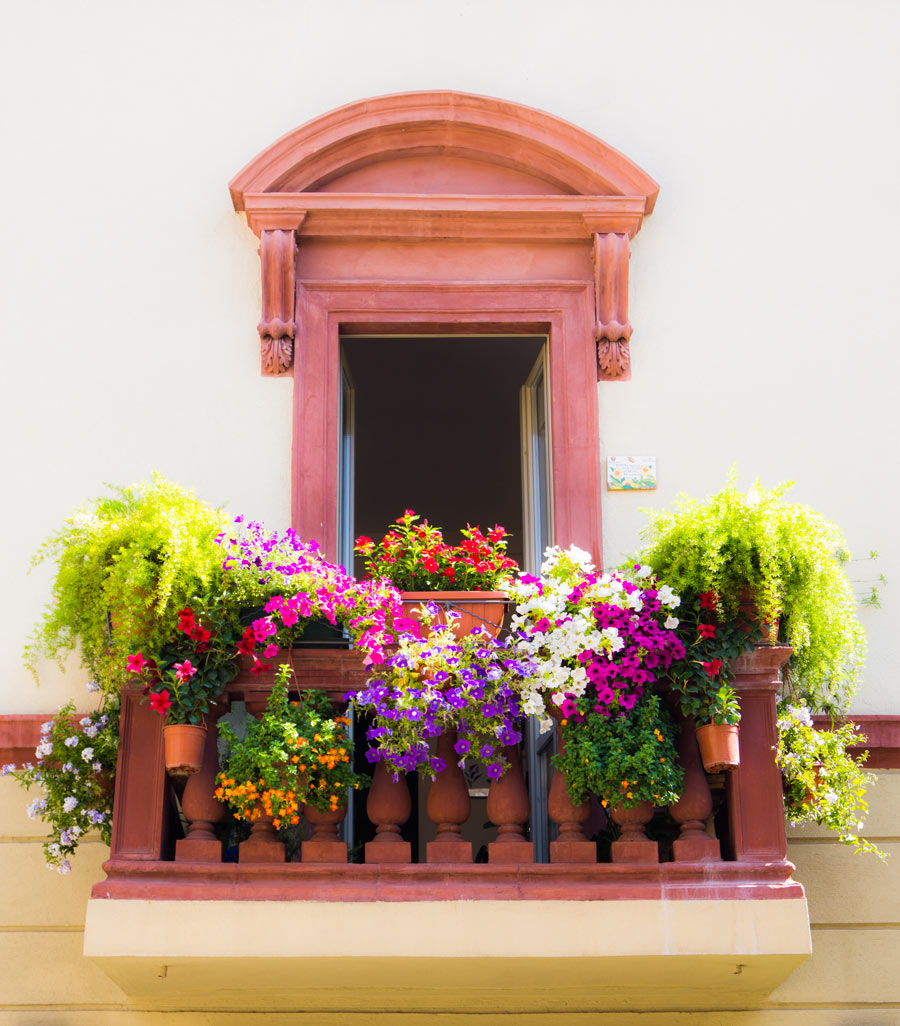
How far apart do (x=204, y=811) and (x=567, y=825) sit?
144 centimetres

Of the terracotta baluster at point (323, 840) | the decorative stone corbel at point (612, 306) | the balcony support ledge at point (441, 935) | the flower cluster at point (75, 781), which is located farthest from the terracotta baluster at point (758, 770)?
the flower cluster at point (75, 781)

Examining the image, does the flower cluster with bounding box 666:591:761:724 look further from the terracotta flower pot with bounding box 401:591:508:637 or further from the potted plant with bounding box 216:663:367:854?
the potted plant with bounding box 216:663:367:854

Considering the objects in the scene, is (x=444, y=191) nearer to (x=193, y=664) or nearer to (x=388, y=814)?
(x=193, y=664)

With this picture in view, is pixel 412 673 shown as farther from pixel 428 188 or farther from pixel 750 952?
pixel 428 188

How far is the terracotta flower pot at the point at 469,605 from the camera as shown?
239 inches

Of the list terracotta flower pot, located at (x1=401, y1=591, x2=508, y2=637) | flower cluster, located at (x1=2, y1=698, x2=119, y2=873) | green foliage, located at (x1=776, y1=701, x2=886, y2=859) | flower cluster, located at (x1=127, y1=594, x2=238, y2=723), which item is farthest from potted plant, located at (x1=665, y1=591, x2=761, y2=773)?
flower cluster, located at (x1=2, y1=698, x2=119, y2=873)

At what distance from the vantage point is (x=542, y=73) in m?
7.68

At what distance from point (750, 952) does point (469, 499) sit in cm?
686

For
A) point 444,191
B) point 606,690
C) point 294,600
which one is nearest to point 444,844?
point 606,690

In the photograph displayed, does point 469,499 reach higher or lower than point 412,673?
higher

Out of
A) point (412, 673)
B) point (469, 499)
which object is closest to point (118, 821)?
point (412, 673)

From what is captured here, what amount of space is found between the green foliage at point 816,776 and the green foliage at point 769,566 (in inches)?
10.6

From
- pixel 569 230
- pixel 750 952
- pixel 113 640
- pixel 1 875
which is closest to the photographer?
pixel 750 952

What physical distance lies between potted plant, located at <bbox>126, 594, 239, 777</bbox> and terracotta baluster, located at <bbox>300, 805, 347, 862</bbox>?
50 centimetres
